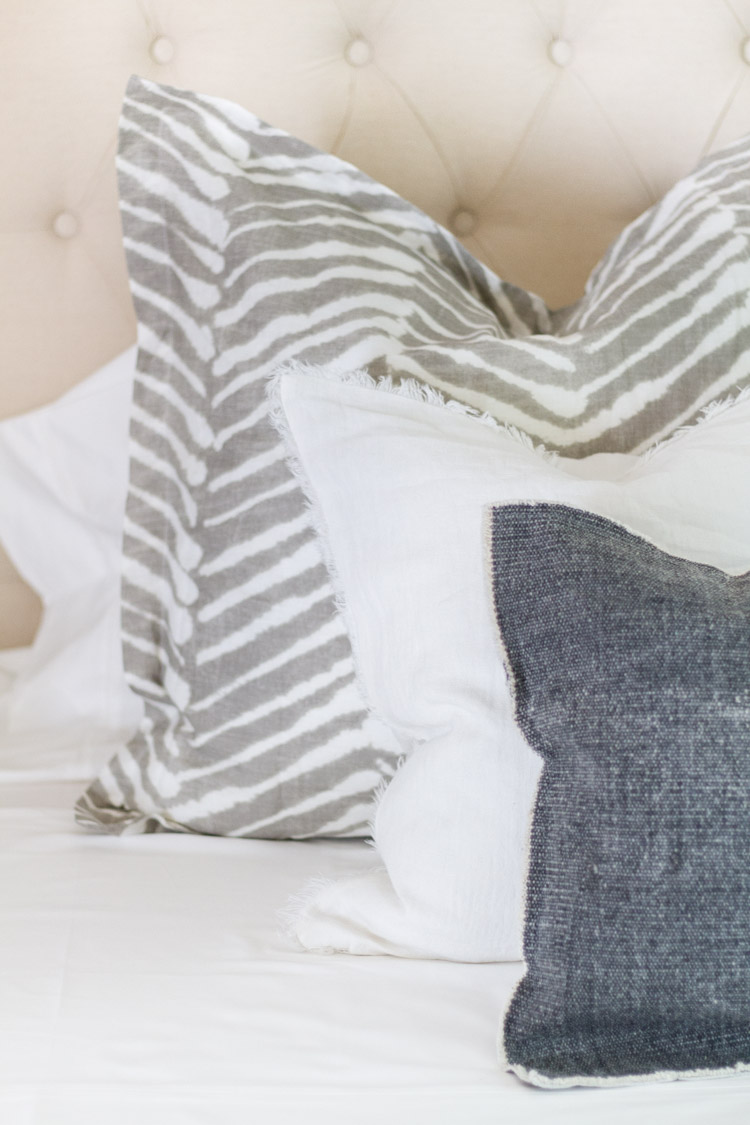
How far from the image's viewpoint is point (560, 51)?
3.48ft

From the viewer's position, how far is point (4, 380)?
1.08 m

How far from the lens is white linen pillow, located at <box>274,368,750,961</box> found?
57 centimetres

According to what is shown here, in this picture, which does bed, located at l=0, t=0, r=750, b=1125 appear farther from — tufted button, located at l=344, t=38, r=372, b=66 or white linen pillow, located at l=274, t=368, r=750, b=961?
white linen pillow, located at l=274, t=368, r=750, b=961

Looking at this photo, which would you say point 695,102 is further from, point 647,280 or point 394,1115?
point 394,1115

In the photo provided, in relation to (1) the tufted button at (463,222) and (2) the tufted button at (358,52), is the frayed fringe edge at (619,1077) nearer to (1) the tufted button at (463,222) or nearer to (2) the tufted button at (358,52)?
(1) the tufted button at (463,222)

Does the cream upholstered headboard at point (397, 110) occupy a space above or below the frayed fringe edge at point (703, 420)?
above

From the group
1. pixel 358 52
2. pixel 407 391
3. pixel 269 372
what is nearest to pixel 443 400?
pixel 407 391

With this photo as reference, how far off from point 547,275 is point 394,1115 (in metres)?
0.91

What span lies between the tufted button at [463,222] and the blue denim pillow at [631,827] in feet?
2.33

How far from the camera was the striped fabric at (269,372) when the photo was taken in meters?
0.73

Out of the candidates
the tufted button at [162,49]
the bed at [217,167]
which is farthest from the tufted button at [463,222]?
the tufted button at [162,49]

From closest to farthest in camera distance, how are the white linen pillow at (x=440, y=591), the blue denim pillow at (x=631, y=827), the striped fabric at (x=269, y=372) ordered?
the blue denim pillow at (x=631, y=827) → the white linen pillow at (x=440, y=591) → the striped fabric at (x=269, y=372)

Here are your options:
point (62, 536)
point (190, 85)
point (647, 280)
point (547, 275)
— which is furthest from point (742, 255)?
point (62, 536)

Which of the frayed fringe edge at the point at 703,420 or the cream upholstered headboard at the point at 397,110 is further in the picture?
the cream upholstered headboard at the point at 397,110
